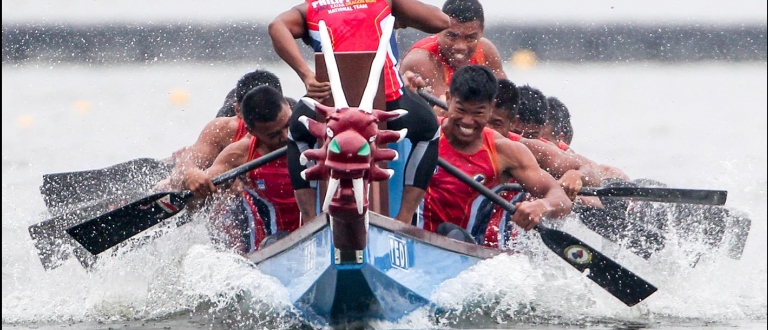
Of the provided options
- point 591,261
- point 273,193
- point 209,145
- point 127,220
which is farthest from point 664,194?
point 127,220

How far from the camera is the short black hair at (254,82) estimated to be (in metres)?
7.61

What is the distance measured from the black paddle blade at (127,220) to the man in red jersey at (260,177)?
0.64 feet

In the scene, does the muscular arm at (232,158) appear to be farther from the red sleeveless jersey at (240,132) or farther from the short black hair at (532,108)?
the short black hair at (532,108)

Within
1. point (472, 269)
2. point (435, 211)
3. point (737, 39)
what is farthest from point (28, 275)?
point (737, 39)

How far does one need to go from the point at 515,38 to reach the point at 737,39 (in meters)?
5.30

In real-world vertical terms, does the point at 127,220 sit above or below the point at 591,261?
above

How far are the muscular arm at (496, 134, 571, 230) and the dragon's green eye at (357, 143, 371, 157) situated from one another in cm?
185

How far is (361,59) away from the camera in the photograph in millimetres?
5840

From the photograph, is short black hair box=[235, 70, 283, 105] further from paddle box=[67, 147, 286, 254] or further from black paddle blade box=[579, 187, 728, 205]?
black paddle blade box=[579, 187, 728, 205]

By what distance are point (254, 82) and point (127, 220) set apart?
1222 mm

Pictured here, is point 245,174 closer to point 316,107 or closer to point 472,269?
point 472,269

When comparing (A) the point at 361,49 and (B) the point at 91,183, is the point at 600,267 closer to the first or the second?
(A) the point at 361,49

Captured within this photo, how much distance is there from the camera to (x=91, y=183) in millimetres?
8148

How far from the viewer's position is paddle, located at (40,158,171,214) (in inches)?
318
